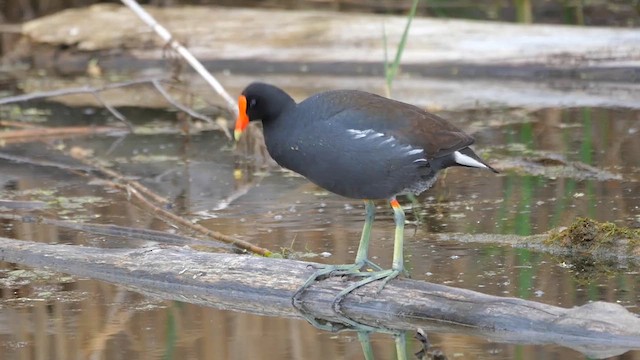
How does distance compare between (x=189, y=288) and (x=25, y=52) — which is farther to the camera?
(x=25, y=52)

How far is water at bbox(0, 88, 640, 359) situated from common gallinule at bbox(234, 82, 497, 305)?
1.40ft

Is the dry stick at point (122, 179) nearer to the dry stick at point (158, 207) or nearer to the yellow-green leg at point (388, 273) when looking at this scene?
the dry stick at point (158, 207)

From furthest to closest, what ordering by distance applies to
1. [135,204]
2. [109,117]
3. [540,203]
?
[109,117]
[135,204]
[540,203]

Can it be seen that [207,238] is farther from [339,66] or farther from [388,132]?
[339,66]

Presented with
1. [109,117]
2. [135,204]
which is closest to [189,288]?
[135,204]

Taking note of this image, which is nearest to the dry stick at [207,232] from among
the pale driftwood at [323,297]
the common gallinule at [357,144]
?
the pale driftwood at [323,297]

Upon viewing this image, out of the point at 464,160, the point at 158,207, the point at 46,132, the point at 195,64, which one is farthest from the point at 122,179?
A: the point at 464,160

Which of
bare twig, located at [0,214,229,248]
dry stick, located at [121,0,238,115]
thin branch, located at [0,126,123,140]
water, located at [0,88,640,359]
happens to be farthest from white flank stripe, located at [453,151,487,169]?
thin branch, located at [0,126,123,140]

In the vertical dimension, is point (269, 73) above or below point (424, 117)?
below

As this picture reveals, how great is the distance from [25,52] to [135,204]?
4.77 m

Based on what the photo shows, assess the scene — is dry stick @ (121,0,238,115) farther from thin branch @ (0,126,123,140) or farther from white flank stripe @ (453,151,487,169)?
white flank stripe @ (453,151,487,169)

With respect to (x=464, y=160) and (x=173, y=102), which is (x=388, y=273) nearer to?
(x=464, y=160)

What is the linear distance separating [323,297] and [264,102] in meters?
0.70

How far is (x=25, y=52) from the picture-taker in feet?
34.6
